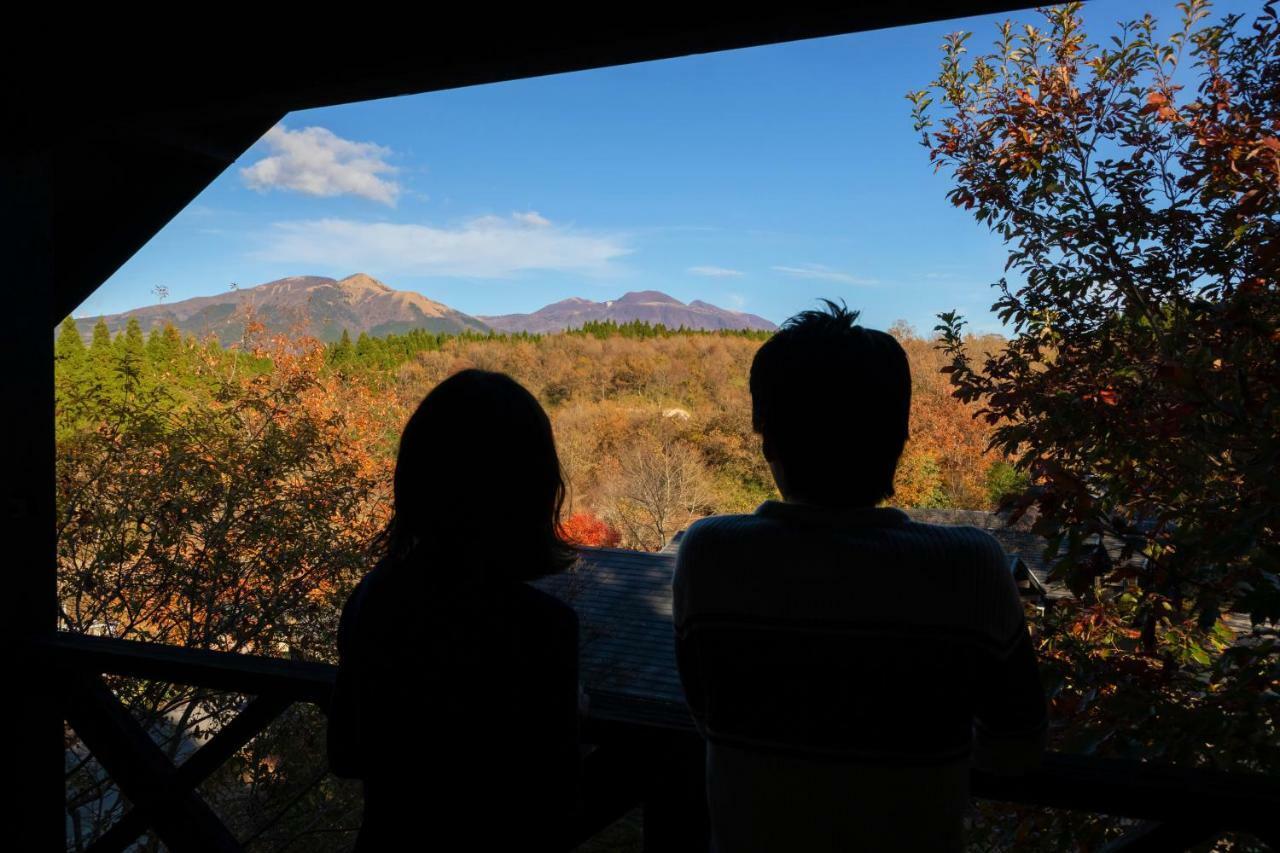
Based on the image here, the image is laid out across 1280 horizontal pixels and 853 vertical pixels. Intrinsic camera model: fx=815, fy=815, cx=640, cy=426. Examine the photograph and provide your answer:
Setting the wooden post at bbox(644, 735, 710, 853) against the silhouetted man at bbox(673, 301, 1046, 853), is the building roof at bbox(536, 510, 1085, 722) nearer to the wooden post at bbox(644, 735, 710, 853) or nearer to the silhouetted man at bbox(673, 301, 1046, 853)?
the wooden post at bbox(644, 735, 710, 853)

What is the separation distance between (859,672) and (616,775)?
21.9 inches

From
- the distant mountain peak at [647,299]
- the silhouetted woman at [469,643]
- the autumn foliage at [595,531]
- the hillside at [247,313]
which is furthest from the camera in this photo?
the distant mountain peak at [647,299]

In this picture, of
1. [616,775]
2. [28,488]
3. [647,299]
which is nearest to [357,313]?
[647,299]

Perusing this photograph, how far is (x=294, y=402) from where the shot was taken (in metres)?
5.62

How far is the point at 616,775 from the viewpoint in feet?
3.73

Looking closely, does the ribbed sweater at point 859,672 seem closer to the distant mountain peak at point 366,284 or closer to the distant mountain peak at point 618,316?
the distant mountain peak at point 618,316

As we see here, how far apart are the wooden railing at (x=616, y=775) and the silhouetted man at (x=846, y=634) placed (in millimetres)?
291

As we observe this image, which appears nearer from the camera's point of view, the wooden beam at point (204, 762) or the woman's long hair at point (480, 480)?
the woman's long hair at point (480, 480)

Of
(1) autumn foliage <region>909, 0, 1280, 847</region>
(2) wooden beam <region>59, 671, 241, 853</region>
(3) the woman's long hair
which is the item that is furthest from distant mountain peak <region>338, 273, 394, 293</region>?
(3) the woman's long hair

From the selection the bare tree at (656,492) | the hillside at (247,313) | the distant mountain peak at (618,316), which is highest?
the distant mountain peak at (618,316)

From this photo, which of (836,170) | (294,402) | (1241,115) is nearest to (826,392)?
(1241,115)

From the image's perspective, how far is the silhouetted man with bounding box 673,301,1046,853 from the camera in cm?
70

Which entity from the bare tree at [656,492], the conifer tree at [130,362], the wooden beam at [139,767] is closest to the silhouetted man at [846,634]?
the wooden beam at [139,767]

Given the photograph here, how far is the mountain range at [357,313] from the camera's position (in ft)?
25.0
